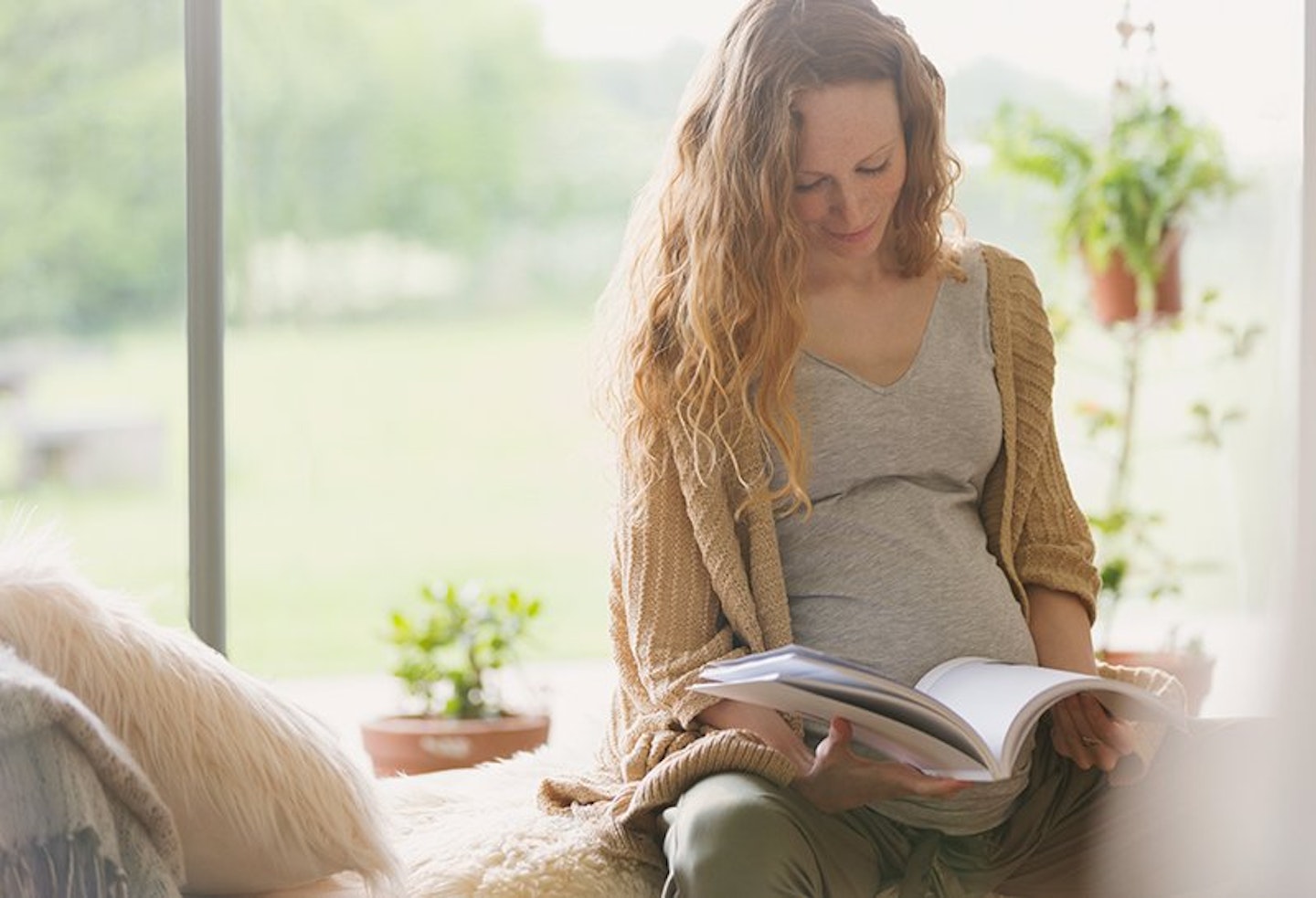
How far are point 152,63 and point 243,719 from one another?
259 cm

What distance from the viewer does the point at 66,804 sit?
4.11 ft

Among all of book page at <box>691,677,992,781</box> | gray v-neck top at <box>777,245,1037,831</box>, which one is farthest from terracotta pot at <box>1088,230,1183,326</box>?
book page at <box>691,677,992,781</box>

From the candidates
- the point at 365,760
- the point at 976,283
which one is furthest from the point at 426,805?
the point at 976,283

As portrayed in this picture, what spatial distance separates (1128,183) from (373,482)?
254cm

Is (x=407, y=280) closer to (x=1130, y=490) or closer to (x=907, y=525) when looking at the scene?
(x=1130, y=490)

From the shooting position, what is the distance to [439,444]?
4.81 metres

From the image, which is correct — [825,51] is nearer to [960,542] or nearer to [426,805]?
[960,542]

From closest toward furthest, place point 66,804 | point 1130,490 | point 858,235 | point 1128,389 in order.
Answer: point 66,804 → point 858,235 → point 1128,389 → point 1130,490

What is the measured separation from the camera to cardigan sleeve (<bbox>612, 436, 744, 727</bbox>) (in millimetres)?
1580

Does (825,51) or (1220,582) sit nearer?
(825,51)

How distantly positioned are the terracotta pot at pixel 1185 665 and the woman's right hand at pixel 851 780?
1.18m

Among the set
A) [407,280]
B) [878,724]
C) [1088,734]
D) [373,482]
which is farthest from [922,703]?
[373,482]

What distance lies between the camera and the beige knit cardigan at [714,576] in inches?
60.9

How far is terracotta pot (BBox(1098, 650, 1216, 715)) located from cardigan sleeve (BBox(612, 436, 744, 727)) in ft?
3.66
